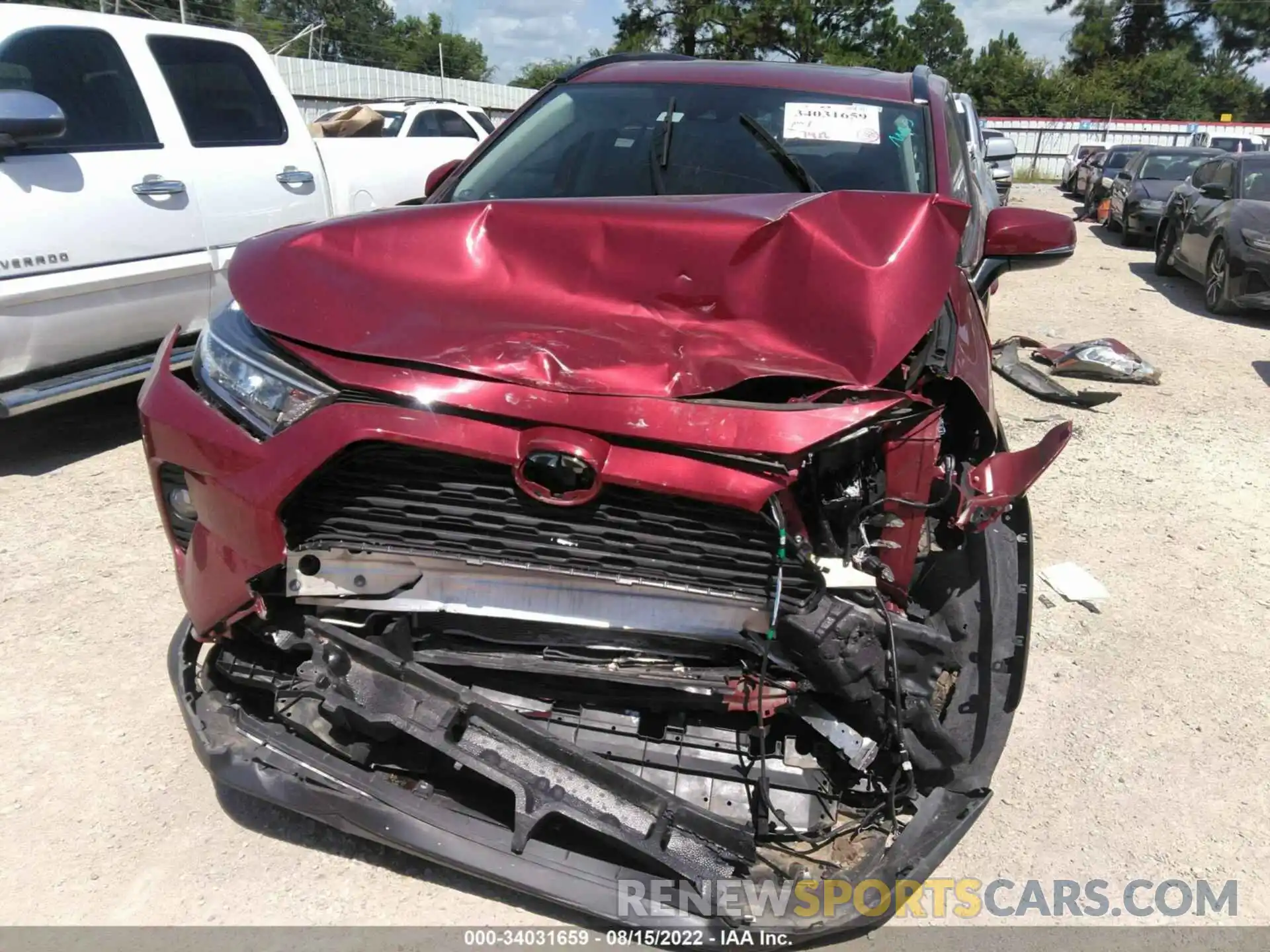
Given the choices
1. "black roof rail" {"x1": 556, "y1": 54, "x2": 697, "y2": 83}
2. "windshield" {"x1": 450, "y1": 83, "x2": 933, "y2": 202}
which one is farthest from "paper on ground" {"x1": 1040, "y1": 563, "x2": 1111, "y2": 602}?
"black roof rail" {"x1": 556, "y1": 54, "x2": 697, "y2": 83}

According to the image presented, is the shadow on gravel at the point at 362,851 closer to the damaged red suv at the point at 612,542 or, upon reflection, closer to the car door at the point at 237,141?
Result: the damaged red suv at the point at 612,542

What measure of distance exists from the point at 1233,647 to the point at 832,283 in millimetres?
2521

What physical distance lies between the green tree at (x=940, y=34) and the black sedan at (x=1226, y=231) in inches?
1935

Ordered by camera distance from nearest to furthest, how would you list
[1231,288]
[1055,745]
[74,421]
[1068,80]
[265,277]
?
[265,277] → [1055,745] → [74,421] → [1231,288] → [1068,80]

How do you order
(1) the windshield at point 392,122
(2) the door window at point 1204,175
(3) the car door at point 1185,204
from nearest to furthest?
(3) the car door at point 1185,204 < (2) the door window at point 1204,175 < (1) the windshield at point 392,122

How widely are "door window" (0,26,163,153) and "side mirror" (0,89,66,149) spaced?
0.18 m

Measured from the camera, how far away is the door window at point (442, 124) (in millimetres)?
11938

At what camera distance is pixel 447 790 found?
88.0 inches

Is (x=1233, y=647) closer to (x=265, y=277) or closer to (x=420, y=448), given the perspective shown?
(x=420, y=448)

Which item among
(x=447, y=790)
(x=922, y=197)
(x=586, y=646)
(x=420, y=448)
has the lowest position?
(x=447, y=790)

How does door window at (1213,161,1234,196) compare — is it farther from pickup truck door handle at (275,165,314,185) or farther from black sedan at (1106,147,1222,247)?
pickup truck door handle at (275,165,314,185)

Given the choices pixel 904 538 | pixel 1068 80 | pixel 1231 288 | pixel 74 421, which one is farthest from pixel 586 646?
pixel 1068 80
